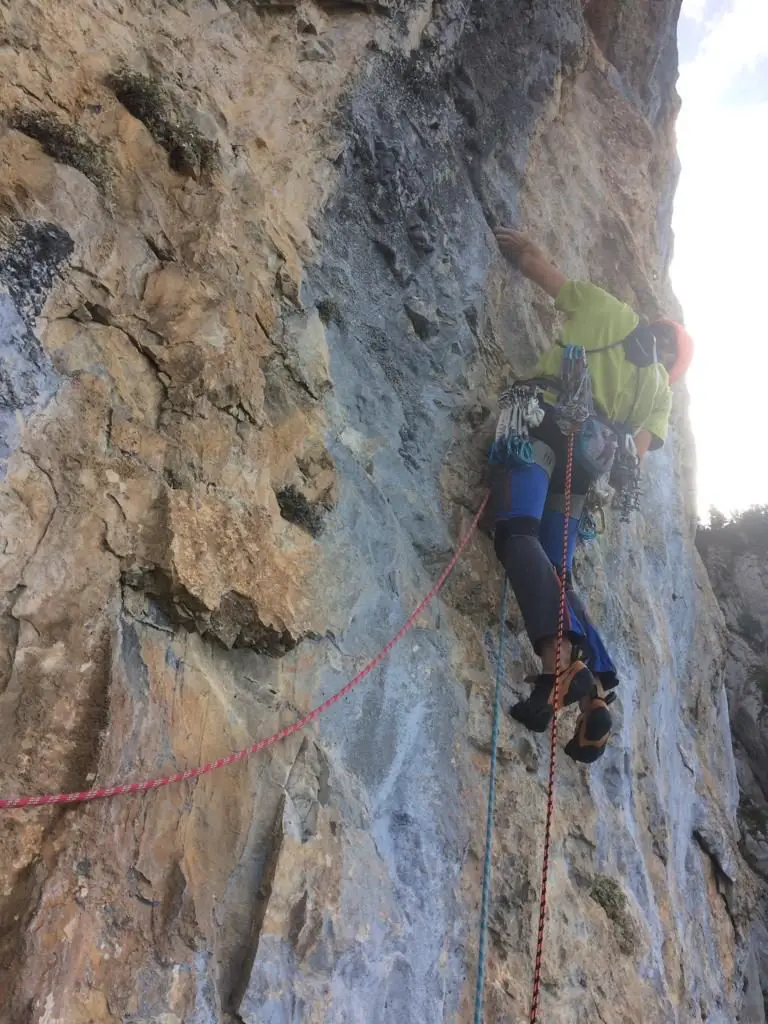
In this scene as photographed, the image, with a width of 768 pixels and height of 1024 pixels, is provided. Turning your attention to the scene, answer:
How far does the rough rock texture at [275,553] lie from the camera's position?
2893 millimetres

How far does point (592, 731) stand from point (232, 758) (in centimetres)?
224

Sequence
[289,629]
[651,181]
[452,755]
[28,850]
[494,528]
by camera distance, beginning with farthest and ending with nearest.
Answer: [651,181] < [494,528] < [452,755] < [289,629] < [28,850]

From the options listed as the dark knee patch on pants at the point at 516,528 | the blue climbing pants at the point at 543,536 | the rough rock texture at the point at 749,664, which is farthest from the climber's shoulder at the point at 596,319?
the rough rock texture at the point at 749,664

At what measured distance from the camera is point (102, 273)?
3.66m

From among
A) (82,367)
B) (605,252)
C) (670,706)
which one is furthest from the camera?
(605,252)

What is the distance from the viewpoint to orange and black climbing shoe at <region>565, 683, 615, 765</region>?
443 cm

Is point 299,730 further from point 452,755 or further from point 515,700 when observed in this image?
point 515,700

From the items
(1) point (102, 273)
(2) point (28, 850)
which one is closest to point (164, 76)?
(1) point (102, 273)

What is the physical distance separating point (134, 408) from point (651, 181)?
392 inches

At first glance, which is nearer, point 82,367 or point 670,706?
point 82,367

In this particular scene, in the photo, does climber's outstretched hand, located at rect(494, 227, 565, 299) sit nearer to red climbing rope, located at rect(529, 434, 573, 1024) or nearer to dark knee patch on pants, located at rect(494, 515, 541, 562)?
red climbing rope, located at rect(529, 434, 573, 1024)

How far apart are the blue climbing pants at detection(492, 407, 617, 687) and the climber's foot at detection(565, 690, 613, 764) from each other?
0.42 m

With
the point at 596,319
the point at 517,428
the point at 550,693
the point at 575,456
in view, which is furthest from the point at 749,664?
the point at 550,693

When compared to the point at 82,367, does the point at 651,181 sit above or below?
above
